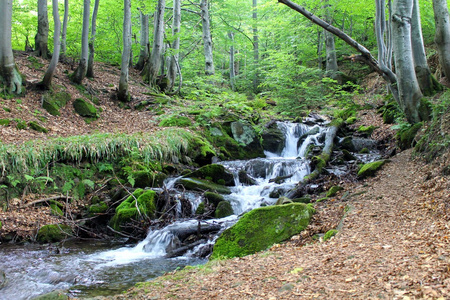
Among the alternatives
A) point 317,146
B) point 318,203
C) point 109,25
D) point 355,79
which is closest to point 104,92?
point 109,25

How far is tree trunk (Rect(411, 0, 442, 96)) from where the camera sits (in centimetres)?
920

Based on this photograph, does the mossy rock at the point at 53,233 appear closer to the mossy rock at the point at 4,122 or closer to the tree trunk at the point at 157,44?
the mossy rock at the point at 4,122

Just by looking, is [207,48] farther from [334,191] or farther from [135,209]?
[334,191]

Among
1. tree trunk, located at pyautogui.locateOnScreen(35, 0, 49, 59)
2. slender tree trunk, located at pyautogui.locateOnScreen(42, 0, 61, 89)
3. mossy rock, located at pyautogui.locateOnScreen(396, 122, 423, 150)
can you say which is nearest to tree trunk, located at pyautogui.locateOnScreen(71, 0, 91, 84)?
slender tree trunk, located at pyautogui.locateOnScreen(42, 0, 61, 89)

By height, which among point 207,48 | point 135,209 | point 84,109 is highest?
point 207,48

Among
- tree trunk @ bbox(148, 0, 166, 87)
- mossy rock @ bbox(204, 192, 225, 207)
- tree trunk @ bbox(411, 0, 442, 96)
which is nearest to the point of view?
mossy rock @ bbox(204, 192, 225, 207)

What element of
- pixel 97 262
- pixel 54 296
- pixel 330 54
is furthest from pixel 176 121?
pixel 330 54

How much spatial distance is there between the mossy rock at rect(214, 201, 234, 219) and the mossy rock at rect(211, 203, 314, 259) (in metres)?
2.14

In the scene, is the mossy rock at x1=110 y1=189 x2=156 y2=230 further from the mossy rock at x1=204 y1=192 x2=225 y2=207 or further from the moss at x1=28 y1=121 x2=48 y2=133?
the moss at x1=28 y1=121 x2=48 y2=133

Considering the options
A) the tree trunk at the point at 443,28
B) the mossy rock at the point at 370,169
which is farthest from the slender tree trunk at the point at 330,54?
the mossy rock at the point at 370,169

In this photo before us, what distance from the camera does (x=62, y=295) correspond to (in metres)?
3.81

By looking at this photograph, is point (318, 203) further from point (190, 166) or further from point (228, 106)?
point (228, 106)

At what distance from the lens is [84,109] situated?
11.8 m

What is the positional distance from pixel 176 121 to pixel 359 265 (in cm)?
1022
